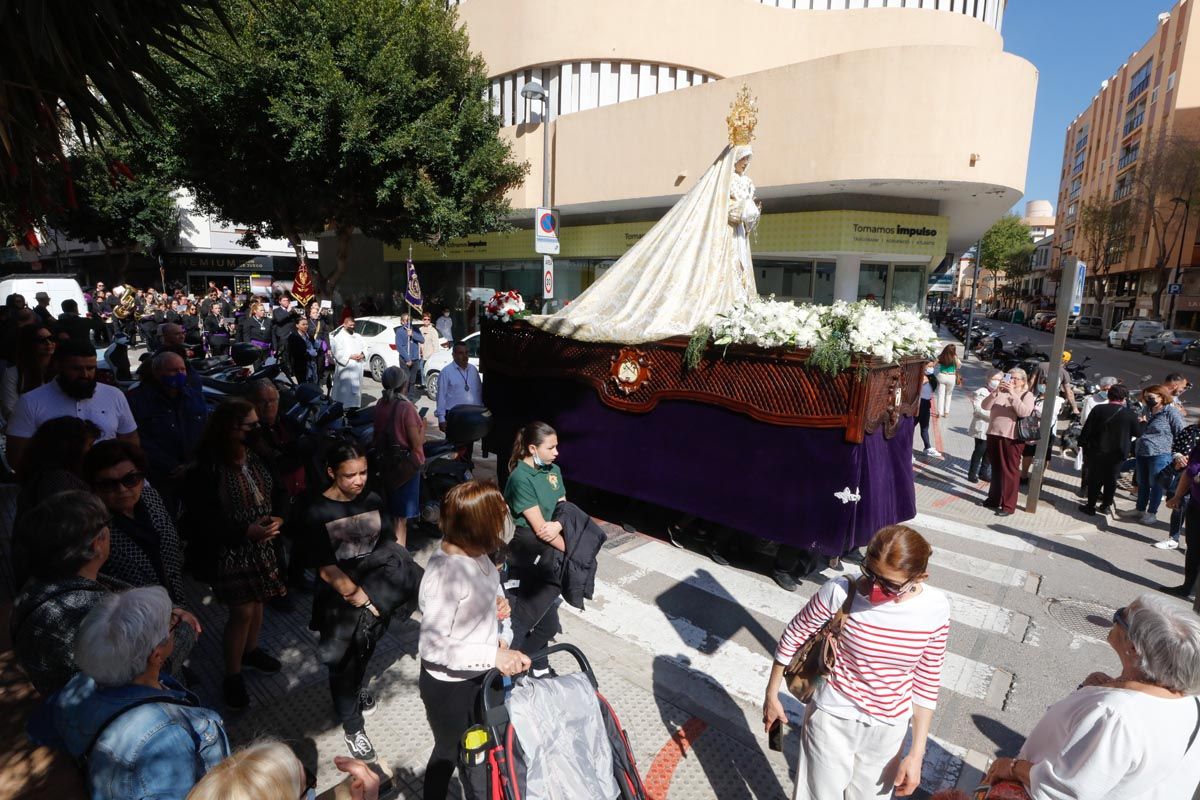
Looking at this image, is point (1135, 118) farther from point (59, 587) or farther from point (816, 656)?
point (59, 587)

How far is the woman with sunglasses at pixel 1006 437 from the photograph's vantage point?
737 cm

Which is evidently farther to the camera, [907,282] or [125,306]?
[125,306]

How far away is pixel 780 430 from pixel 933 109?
11.3m

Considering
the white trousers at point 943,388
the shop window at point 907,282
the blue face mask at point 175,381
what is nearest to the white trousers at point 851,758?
the blue face mask at point 175,381

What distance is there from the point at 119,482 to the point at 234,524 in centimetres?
66

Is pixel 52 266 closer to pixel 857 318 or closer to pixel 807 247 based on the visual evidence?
pixel 807 247

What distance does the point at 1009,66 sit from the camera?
1309cm

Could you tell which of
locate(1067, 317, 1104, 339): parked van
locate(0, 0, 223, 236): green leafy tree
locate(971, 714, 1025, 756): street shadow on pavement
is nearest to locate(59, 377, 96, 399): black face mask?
locate(0, 0, 223, 236): green leafy tree

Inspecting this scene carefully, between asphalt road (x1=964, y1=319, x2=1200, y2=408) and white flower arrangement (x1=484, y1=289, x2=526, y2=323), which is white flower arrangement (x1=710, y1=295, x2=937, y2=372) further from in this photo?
asphalt road (x1=964, y1=319, x2=1200, y2=408)

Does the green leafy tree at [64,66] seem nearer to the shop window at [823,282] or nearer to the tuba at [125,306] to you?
the shop window at [823,282]

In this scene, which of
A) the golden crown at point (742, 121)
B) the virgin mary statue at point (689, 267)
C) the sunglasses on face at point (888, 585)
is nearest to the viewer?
the sunglasses on face at point (888, 585)

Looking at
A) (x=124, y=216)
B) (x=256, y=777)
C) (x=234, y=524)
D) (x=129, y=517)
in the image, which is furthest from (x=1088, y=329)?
(x=124, y=216)

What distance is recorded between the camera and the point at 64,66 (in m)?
3.42

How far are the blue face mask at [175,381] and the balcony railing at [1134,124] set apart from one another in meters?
57.1
